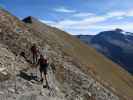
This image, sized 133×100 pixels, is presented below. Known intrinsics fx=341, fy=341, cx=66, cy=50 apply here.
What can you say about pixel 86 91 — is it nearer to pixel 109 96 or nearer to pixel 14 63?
pixel 109 96

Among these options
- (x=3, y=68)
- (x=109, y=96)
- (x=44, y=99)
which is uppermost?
(x=3, y=68)

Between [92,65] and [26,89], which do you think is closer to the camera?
[26,89]

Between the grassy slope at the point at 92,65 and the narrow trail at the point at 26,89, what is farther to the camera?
the grassy slope at the point at 92,65

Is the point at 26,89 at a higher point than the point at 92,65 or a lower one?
higher

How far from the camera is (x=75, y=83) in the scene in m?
38.9

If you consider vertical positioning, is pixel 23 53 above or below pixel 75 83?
above

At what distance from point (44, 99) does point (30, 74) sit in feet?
16.6

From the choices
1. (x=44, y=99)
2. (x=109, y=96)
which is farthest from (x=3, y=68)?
(x=109, y=96)

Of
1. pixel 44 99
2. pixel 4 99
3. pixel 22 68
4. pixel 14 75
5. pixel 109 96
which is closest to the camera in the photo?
pixel 4 99

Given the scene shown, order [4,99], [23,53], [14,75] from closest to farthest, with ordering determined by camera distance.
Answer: [4,99] → [14,75] → [23,53]

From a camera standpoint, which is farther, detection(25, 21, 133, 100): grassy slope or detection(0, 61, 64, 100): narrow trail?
detection(25, 21, 133, 100): grassy slope

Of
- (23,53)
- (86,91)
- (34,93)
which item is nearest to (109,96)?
(86,91)

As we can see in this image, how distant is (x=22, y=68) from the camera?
32594 mm

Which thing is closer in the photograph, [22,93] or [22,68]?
[22,93]
